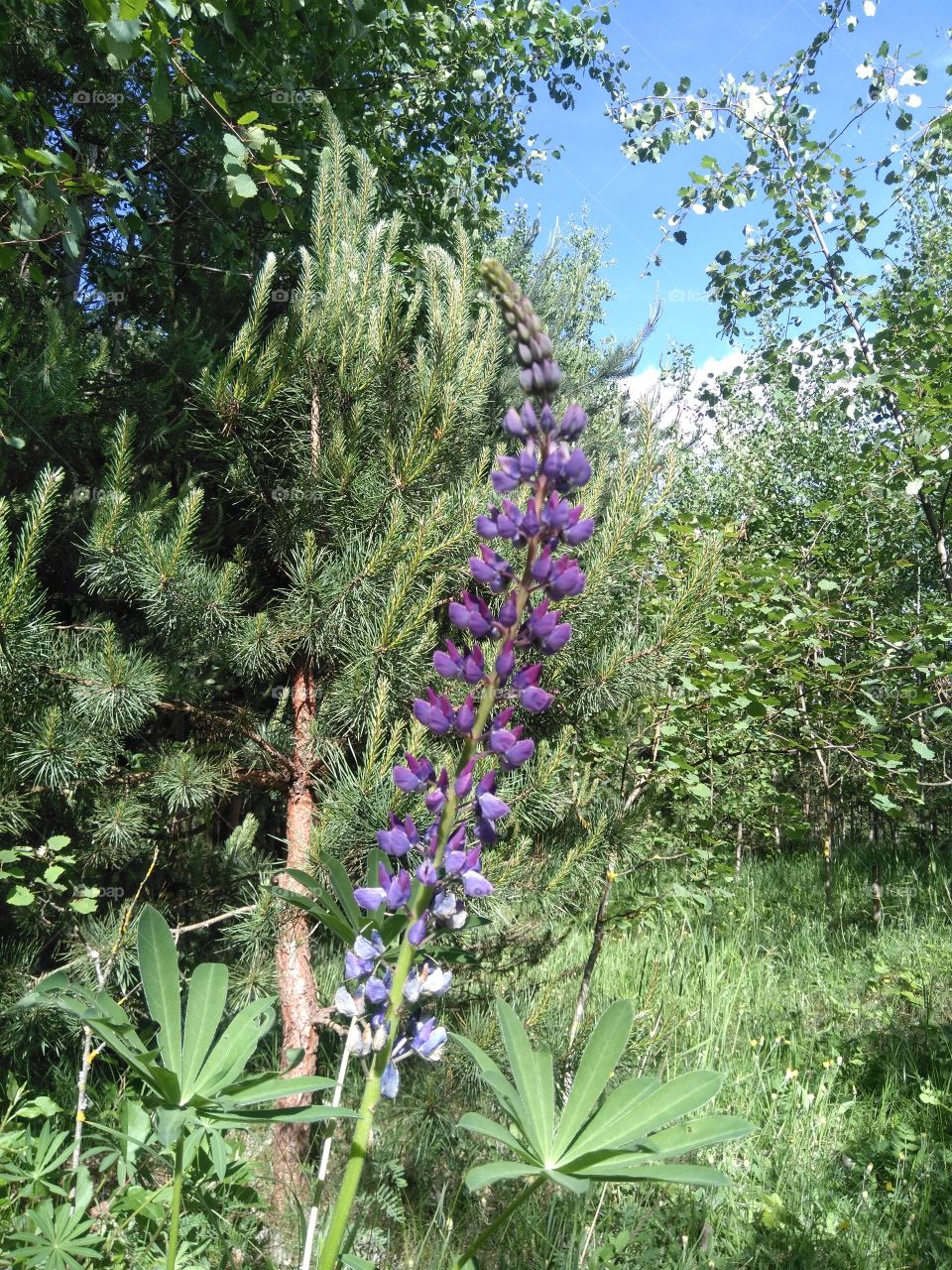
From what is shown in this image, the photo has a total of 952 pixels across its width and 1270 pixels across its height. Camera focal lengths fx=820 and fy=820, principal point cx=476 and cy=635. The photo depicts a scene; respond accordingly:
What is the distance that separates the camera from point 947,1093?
2.68 meters

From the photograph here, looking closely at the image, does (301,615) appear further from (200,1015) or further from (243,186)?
(200,1015)

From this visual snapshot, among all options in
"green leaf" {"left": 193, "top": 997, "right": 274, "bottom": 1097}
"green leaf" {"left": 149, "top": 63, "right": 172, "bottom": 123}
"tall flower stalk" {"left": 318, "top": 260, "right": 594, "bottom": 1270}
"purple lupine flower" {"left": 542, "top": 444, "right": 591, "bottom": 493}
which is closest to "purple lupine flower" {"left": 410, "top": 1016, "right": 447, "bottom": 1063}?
"tall flower stalk" {"left": 318, "top": 260, "right": 594, "bottom": 1270}

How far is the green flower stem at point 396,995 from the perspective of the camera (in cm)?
75

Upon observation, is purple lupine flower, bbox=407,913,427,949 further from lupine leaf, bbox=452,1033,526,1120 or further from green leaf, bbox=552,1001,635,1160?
green leaf, bbox=552,1001,635,1160

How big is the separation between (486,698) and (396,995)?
30 centimetres

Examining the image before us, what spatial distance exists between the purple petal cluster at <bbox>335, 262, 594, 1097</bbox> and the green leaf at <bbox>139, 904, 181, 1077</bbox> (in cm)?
22

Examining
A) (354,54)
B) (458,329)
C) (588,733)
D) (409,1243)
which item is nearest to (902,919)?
(588,733)

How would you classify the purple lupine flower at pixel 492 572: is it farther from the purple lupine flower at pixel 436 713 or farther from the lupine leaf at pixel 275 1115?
the lupine leaf at pixel 275 1115

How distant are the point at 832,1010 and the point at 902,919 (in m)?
1.38

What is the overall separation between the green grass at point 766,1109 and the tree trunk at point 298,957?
273mm

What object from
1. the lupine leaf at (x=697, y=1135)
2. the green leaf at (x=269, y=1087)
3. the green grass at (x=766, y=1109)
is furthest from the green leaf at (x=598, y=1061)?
the green grass at (x=766, y=1109)

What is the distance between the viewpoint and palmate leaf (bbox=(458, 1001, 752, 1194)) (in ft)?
2.76

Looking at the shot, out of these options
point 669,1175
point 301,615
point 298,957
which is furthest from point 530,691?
point 298,957

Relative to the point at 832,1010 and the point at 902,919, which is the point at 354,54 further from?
the point at 902,919
